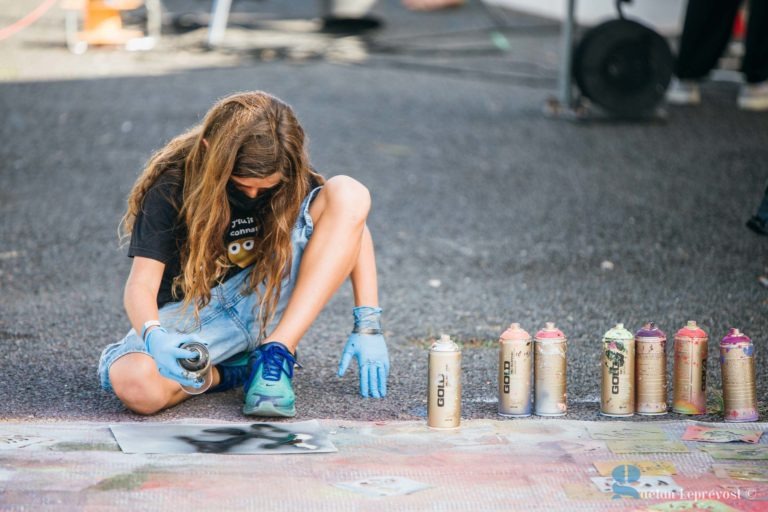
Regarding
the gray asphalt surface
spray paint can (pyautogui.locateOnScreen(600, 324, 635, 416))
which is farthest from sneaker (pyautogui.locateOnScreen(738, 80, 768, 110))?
spray paint can (pyautogui.locateOnScreen(600, 324, 635, 416))

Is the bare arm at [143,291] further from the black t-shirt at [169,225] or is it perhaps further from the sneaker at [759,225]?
the sneaker at [759,225]

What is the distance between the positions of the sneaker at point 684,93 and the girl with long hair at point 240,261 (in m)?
6.18

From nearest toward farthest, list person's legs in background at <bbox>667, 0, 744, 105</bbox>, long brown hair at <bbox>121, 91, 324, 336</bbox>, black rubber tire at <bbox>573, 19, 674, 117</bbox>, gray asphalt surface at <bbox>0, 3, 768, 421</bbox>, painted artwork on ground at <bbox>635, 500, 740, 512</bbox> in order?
painted artwork on ground at <bbox>635, 500, 740, 512</bbox> → long brown hair at <bbox>121, 91, 324, 336</bbox> → gray asphalt surface at <bbox>0, 3, 768, 421</bbox> → black rubber tire at <bbox>573, 19, 674, 117</bbox> → person's legs in background at <bbox>667, 0, 744, 105</bbox>

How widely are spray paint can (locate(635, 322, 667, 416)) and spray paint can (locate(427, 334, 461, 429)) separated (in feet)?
1.85

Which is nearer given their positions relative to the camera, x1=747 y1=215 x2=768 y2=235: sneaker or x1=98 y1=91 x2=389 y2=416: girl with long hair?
x1=98 y1=91 x2=389 y2=416: girl with long hair

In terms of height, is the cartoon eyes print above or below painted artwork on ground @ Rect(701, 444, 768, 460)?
above

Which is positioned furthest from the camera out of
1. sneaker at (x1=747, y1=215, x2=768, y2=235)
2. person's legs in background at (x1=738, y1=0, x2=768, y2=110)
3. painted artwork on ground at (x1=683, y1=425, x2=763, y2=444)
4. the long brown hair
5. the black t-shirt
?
person's legs in background at (x1=738, y1=0, x2=768, y2=110)

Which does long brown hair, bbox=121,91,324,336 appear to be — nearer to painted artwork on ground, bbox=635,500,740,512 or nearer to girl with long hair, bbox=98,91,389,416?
girl with long hair, bbox=98,91,389,416

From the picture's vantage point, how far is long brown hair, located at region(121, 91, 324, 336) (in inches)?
→ 131

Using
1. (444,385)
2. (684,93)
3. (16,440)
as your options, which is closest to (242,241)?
(444,385)

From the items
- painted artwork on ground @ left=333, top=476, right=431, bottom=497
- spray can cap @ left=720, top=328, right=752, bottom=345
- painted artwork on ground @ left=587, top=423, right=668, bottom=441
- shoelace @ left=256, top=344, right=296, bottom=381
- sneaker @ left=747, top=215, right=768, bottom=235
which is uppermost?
spray can cap @ left=720, top=328, right=752, bottom=345

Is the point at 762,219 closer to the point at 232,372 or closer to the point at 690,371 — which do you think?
the point at 690,371

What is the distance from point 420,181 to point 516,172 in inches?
26.5

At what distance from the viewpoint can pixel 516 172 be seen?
7426mm
